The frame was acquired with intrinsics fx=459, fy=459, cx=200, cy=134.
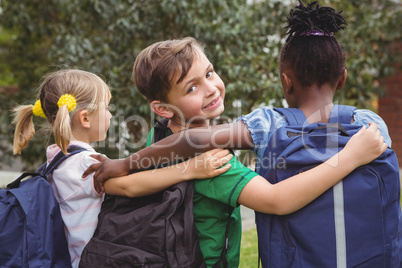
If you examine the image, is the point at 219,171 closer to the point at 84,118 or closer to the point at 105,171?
the point at 105,171

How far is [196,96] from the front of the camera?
78.3 inches

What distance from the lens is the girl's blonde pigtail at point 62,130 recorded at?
6.73ft

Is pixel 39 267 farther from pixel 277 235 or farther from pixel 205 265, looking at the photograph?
pixel 277 235

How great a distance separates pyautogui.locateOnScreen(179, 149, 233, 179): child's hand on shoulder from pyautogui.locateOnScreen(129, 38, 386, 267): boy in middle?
0.03 metres

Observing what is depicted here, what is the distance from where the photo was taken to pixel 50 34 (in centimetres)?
530

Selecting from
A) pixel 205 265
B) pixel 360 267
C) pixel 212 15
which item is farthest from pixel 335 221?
pixel 212 15

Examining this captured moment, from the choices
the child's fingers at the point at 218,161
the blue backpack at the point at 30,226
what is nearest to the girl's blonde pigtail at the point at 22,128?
the blue backpack at the point at 30,226

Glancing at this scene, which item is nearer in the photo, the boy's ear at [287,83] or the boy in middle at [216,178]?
the boy in middle at [216,178]

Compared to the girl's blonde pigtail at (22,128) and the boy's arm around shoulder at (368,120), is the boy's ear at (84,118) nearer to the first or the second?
the girl's blonde pigtail at (22,128)

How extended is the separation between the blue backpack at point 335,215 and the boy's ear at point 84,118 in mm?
Answer: 983

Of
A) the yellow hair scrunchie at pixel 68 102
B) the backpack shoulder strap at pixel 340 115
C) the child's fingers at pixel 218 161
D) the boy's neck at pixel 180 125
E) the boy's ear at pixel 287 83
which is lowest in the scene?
the child's fingers at pixel 218 161

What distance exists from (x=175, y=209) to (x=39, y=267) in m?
0.64

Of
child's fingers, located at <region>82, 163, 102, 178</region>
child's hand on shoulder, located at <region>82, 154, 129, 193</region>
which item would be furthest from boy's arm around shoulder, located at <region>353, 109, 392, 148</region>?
child's fingers, located at <region>82, 163, 102, 178</region>

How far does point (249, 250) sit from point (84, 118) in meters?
2.04
